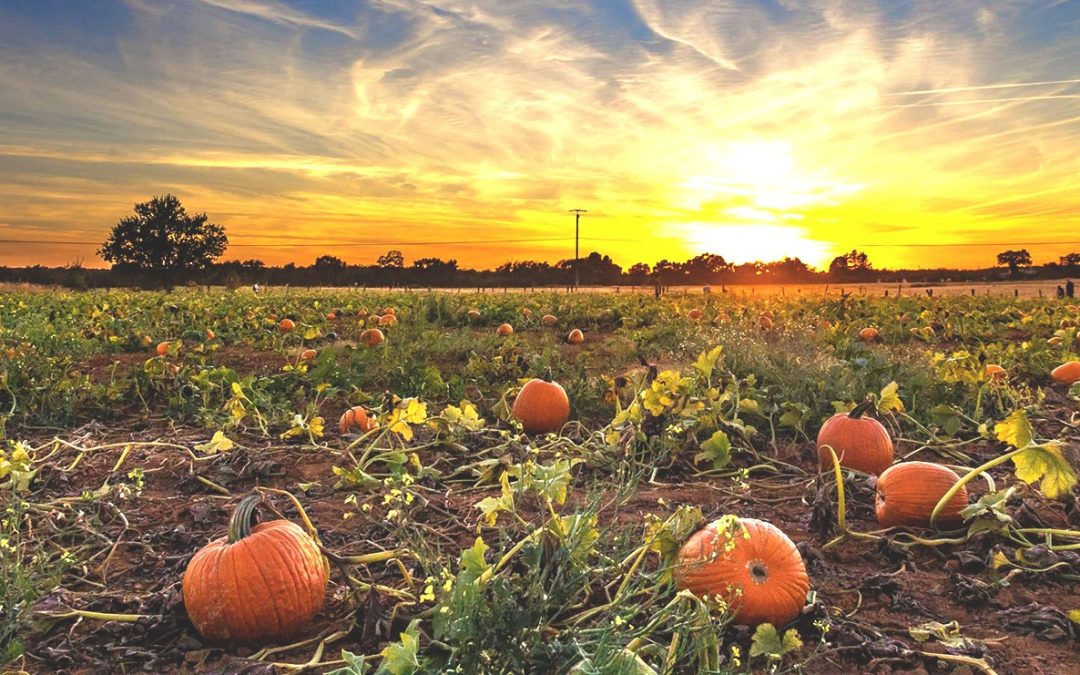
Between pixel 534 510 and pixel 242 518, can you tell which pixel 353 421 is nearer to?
pixel 534 510

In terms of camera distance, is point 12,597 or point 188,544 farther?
point 188,544

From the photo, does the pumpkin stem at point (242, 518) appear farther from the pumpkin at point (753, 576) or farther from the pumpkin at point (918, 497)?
the pumpkin at point (918, 497)

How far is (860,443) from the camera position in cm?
422

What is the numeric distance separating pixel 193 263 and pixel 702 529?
205 feet

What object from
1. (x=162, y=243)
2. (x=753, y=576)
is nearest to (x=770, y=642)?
(x=753, y=576)

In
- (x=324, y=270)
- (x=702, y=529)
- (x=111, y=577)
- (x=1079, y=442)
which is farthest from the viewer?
(x=324, y=270)

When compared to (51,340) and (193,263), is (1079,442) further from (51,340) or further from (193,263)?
(193,263)

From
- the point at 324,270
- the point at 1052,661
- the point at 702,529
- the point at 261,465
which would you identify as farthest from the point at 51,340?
the point at 324,270

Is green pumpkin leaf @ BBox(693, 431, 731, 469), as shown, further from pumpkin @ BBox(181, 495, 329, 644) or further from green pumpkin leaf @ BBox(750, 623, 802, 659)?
pumpkin @ BBox(181, 495, 329, 644)

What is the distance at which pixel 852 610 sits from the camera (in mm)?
2770

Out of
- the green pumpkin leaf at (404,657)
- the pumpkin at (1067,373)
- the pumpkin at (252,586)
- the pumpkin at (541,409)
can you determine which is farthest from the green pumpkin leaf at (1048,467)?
the pumpkin at (1067,373)

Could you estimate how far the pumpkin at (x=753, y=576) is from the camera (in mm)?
2553

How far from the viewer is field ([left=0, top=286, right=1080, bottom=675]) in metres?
2.28

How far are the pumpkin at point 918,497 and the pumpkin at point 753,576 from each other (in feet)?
3.50
